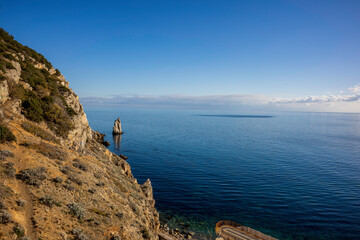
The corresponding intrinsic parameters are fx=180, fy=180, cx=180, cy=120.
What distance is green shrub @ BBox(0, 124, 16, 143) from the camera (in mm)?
15969

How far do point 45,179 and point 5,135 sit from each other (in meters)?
5.96

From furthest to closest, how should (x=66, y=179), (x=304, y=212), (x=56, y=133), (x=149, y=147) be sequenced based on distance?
(x=149, y=147), (x=304, y=212), (x=56, y=133), (x=66, y=179)

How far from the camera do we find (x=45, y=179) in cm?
1466

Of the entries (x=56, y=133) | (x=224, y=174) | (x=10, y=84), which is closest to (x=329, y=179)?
(x=224, y=174)

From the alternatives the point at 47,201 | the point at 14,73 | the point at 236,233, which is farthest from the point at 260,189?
the point at 14,73

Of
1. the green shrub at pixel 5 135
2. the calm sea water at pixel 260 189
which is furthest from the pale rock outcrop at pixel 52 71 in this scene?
the calm sea water at pixel 260 189

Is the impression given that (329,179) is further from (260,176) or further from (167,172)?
(167,172)

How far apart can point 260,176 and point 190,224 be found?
96.6 feet

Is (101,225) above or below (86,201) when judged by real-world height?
below

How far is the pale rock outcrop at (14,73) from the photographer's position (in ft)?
74.2

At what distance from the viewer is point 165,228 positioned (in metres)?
28.1

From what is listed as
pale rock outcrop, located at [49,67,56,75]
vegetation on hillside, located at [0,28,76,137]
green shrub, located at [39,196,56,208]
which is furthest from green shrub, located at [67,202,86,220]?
pale rock outcrop, located at [49,67,56,75]

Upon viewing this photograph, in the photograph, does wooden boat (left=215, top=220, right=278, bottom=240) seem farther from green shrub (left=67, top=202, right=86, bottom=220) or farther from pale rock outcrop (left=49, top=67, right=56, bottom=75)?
pale rock outcrop (left=49, top=67, right=56, bottom=75)

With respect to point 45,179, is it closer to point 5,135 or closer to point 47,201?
point 47,201
